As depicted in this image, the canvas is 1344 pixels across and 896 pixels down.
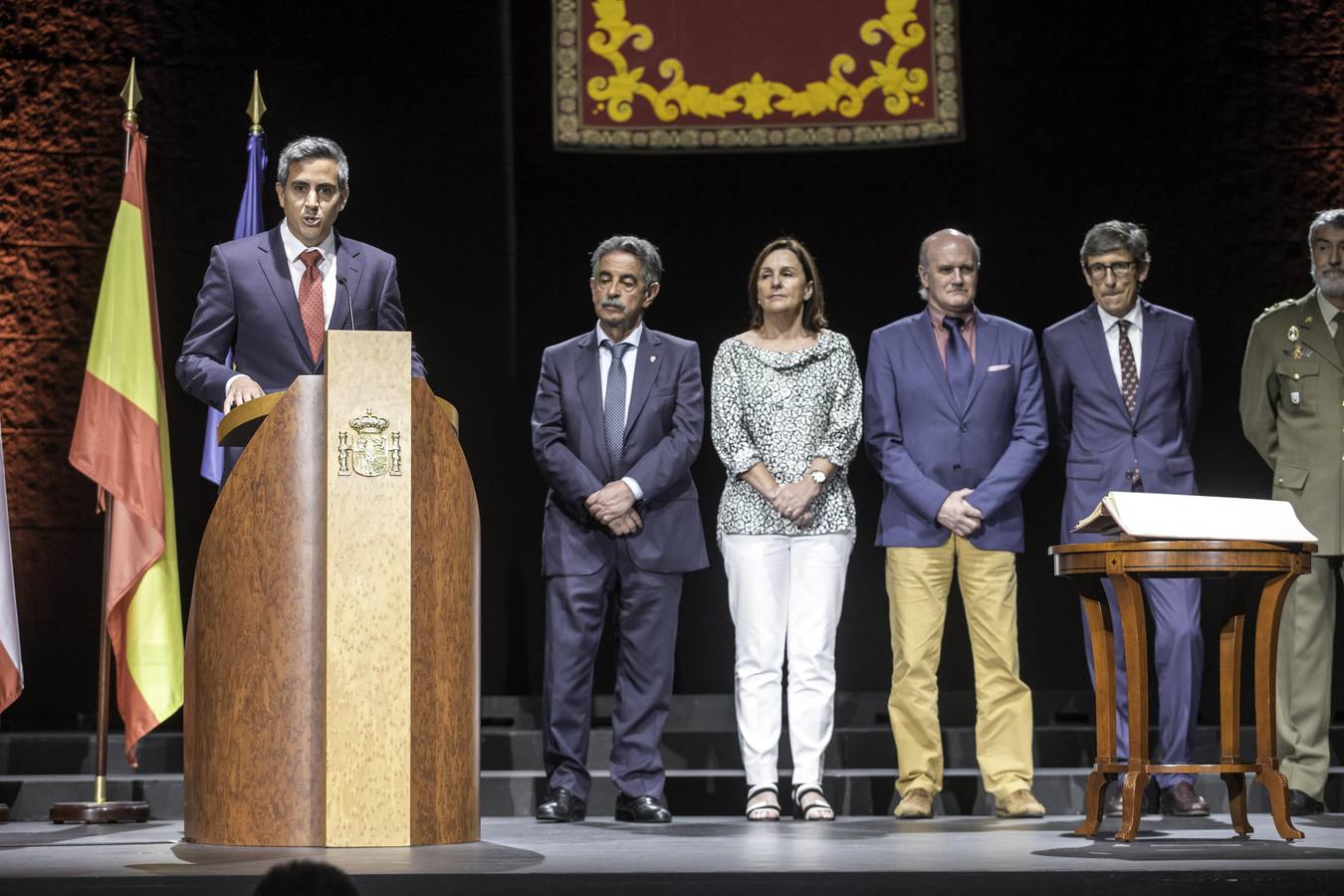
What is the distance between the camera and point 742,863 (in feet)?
10.1

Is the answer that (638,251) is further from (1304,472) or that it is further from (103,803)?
(103,803)

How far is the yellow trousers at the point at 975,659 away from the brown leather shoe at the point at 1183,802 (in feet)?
1.17

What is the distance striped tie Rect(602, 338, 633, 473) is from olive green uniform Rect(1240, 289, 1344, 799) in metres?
1.74

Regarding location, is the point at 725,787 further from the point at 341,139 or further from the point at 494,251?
the point at 341,139

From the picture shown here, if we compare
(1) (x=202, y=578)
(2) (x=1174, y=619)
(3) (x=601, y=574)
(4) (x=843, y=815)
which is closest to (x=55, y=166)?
(3) (x=601, y=574)

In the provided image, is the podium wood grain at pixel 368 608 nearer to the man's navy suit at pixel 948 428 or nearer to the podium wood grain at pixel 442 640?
the podium wood grain at pixel 442 640

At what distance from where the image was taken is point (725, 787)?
15.1ft

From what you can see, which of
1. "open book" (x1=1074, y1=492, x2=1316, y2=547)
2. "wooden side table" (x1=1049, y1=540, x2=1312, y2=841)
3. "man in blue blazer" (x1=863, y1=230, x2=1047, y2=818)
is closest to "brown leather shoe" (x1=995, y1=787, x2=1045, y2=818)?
"man in blue blazer" (x1=863, y1=230, x2=1047, y2=818)

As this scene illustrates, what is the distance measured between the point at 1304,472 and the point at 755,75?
99.4 inches

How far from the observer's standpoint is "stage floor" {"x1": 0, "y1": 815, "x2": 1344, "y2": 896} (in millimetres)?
2814

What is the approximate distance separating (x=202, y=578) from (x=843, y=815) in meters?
2.00

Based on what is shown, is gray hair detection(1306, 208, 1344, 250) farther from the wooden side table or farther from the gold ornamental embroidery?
the gold ornamental embroidery

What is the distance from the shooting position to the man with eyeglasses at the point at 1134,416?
453cm

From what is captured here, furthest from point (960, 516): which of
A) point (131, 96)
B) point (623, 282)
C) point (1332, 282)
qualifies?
point (131, 96)
